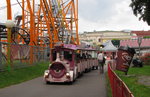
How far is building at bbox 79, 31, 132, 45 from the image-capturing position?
366 feet

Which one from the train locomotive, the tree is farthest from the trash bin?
the tree

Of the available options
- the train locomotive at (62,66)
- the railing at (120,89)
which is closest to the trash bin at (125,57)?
the train locomotive at (62,66)

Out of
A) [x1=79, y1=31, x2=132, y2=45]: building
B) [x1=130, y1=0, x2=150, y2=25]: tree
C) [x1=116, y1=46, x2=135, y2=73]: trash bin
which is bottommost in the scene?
[x1=79, y1=31, x2=132, y2=45]: building

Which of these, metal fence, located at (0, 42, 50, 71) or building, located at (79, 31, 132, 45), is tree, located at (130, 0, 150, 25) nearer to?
metal fence, located at (0, 42, 50, 71)

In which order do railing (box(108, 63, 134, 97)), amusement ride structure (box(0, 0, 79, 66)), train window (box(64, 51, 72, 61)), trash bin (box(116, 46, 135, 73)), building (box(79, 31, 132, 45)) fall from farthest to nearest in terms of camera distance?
building (box(79, 31, 132, 45))
amusement ride structure (box(0, 0, 79, 66))
trash bin (box(116, 46, 135, 73))
train window (box(64, 51, 72, 61))
railing (box(108, 63, 134, 97))

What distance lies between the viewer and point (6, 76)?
54.6ft

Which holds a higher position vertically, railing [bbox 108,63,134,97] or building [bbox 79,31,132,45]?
railing [bbox 108,63,134,97]

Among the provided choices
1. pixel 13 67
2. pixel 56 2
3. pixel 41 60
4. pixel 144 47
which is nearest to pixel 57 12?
pixel 56 2

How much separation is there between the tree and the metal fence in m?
9.81

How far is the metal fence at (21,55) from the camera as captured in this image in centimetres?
1835

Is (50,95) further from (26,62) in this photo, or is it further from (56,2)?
(56,2)

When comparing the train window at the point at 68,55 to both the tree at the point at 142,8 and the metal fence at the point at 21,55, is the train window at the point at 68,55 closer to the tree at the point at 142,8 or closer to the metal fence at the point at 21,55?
the metal fence at the point at 21,55

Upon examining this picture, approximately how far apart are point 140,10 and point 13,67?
12.5 metres

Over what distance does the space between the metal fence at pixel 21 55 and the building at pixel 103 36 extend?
273ft
